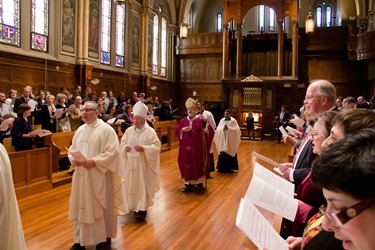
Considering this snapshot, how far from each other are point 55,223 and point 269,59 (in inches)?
691

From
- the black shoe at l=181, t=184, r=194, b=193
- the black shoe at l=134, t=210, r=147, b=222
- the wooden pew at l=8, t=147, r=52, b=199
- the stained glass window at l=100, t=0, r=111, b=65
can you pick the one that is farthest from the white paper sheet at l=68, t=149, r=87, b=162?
the stained glass window at l=100, t=0, r=111, b=65

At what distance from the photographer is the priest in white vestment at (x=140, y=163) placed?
557 cm

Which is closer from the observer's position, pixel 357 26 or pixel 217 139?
pixel 217 139

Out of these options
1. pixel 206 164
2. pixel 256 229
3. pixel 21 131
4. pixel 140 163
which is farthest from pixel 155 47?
pixel 256 229

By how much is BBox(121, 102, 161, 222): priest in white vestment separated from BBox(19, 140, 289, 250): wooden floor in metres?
0.33

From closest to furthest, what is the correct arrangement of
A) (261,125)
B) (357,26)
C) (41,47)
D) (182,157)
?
1. (182,157)
2. (41,47)
3. (261,125)
4. (357,26)

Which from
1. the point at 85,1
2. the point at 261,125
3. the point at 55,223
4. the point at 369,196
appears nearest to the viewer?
the point at 369,196

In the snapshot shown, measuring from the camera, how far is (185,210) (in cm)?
619

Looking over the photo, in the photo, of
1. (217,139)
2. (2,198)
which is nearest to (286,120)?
(217,139)

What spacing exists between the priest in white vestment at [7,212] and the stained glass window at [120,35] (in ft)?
49.0

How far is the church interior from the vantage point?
5648mm

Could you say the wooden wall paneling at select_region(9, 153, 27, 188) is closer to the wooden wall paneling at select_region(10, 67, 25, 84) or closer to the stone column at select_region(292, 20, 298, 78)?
the wooden wall paneling at select_region(10, 67, 25, 84)

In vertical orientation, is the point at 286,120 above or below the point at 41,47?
below

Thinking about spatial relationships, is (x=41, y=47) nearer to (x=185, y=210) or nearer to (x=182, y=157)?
(x=182, y=157)
